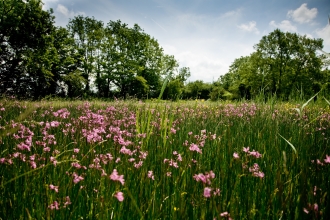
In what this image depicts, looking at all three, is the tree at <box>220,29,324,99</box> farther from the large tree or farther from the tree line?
the large tree

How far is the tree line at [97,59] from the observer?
942 inches

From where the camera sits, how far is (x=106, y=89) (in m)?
40.4

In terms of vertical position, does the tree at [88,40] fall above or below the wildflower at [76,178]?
above

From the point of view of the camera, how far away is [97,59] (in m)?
38.7

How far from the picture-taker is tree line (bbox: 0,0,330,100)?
942 inches

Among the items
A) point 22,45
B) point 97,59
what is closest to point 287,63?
point 97,59

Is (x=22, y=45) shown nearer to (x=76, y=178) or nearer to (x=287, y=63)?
(x=76, y=178)

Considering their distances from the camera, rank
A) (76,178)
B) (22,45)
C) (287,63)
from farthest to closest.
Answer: (287,63), (22,45), (76,178)

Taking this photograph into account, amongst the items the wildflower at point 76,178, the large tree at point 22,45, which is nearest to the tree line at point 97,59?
the large tree at point 22,45

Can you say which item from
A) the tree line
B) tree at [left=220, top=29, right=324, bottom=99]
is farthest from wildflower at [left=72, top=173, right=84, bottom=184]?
tree at [left=220, top=29, right=324, bottom=99]

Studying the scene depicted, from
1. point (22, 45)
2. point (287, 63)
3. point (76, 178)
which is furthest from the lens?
point (287, 63)

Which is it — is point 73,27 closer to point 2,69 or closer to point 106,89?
point 106,89

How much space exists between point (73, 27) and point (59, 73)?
32.7ft

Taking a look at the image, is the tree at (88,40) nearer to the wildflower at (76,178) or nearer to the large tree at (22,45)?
the large tree at (22,45)
